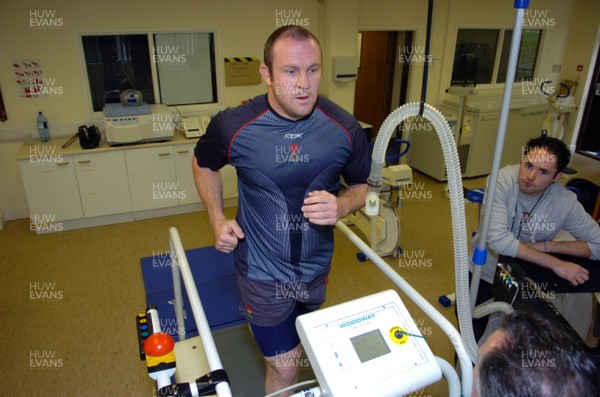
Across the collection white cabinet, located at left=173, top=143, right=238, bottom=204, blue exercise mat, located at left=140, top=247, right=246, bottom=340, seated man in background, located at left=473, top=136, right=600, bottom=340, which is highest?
seated man in background, located at left=473, top=136, right=600, bottom=340

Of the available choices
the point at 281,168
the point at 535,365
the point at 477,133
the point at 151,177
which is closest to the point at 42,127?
the point at 151,177

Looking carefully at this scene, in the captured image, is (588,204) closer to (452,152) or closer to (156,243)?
(452,152)

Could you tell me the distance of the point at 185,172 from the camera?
435 centimetres

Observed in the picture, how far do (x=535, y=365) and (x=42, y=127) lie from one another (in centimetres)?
447

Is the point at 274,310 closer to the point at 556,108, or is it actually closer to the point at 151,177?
the point at 151,177

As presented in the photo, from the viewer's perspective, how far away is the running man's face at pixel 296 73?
4.72 feet

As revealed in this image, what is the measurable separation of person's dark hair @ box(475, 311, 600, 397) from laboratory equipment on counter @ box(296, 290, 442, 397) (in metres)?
0.27

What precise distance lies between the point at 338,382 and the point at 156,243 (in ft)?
10.8

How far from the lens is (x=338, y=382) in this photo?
1.03 metres

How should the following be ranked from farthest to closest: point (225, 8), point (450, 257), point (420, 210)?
1. point (420, 210)
2. point (225, 8)
3. point (450, 257)

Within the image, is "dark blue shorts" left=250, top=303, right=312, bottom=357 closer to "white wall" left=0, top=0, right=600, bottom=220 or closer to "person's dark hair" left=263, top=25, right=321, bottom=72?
"person's dark hair" left=263, top=25, right=321, bottom=72

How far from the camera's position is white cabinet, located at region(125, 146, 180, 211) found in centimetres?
413

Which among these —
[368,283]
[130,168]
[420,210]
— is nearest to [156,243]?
[130,168]

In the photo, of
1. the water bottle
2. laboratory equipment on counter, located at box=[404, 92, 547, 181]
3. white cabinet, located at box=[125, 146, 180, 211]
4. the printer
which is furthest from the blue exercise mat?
laboratory equipment on counter, located at box=[404, 92, 547, 181]
